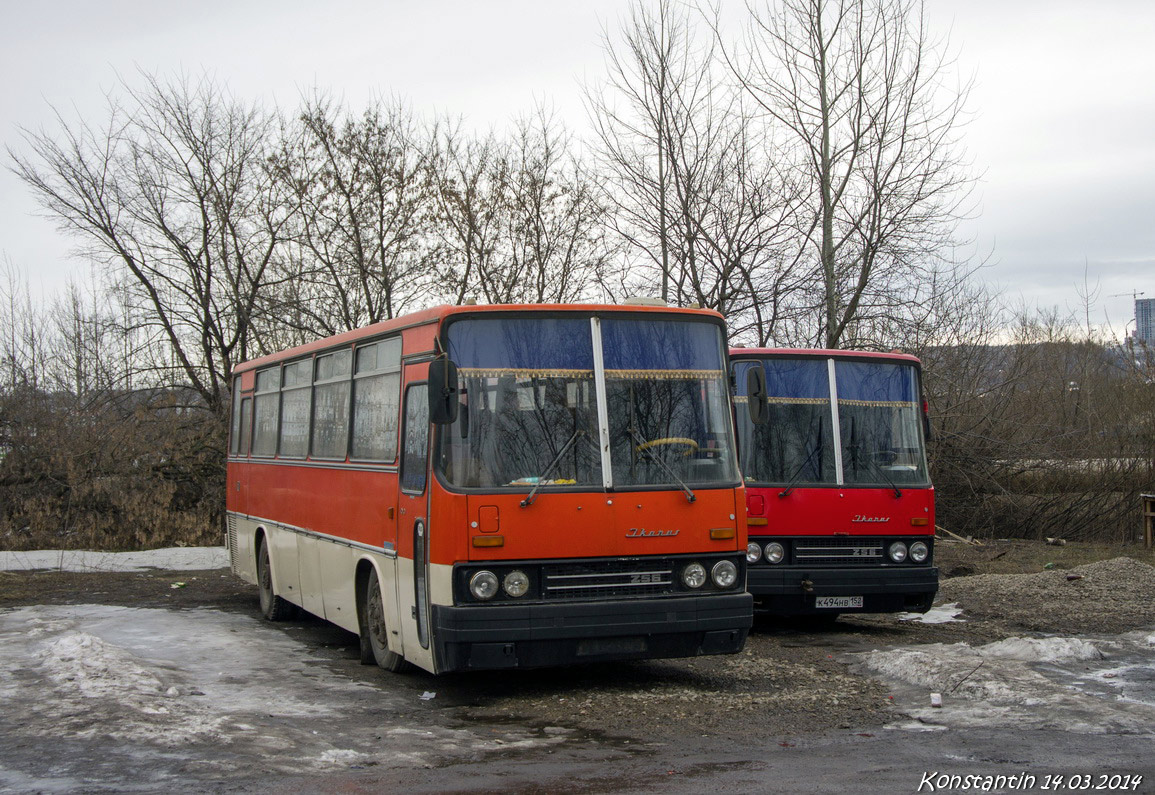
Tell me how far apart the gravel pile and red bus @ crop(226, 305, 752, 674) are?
549cm

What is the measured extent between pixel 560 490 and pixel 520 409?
2.09ft

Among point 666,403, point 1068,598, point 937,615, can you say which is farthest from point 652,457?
point 1068,598

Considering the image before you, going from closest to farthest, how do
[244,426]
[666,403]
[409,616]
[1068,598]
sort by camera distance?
[666,403] → [409,616] → [1068,598] → [244,426]

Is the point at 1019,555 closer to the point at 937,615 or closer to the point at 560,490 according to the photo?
the point at 937,615

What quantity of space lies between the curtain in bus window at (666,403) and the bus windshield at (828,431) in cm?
315

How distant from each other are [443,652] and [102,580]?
37.6 feet

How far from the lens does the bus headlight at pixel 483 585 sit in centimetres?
788

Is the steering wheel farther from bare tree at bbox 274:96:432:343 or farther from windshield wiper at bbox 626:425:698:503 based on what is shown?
bare tree at bbox 274:96:432:343

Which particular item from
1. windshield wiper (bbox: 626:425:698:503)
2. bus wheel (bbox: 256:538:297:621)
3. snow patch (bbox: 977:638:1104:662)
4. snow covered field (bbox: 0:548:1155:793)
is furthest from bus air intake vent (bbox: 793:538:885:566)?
bus wheel (bbox: 256:538:297:621)

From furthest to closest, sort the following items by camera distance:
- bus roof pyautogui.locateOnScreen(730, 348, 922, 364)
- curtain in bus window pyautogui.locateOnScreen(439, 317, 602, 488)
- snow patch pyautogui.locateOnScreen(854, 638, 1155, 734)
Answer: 1. bus roof pyautogui.locateOnScreen(730, 348, 922, 364)
2. curtain in bus window pyautogui.locateOnScreen(439, 317, 602, 488)
3. snow patch pyautogui.locateOnScreen(854, 638, 1155, 734)

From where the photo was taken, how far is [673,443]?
8.38 metres

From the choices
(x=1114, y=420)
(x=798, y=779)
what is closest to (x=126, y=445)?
(x=798, y=779)

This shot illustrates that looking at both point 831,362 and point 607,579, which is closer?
point 607,579

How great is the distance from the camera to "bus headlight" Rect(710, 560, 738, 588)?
834 centimetres
